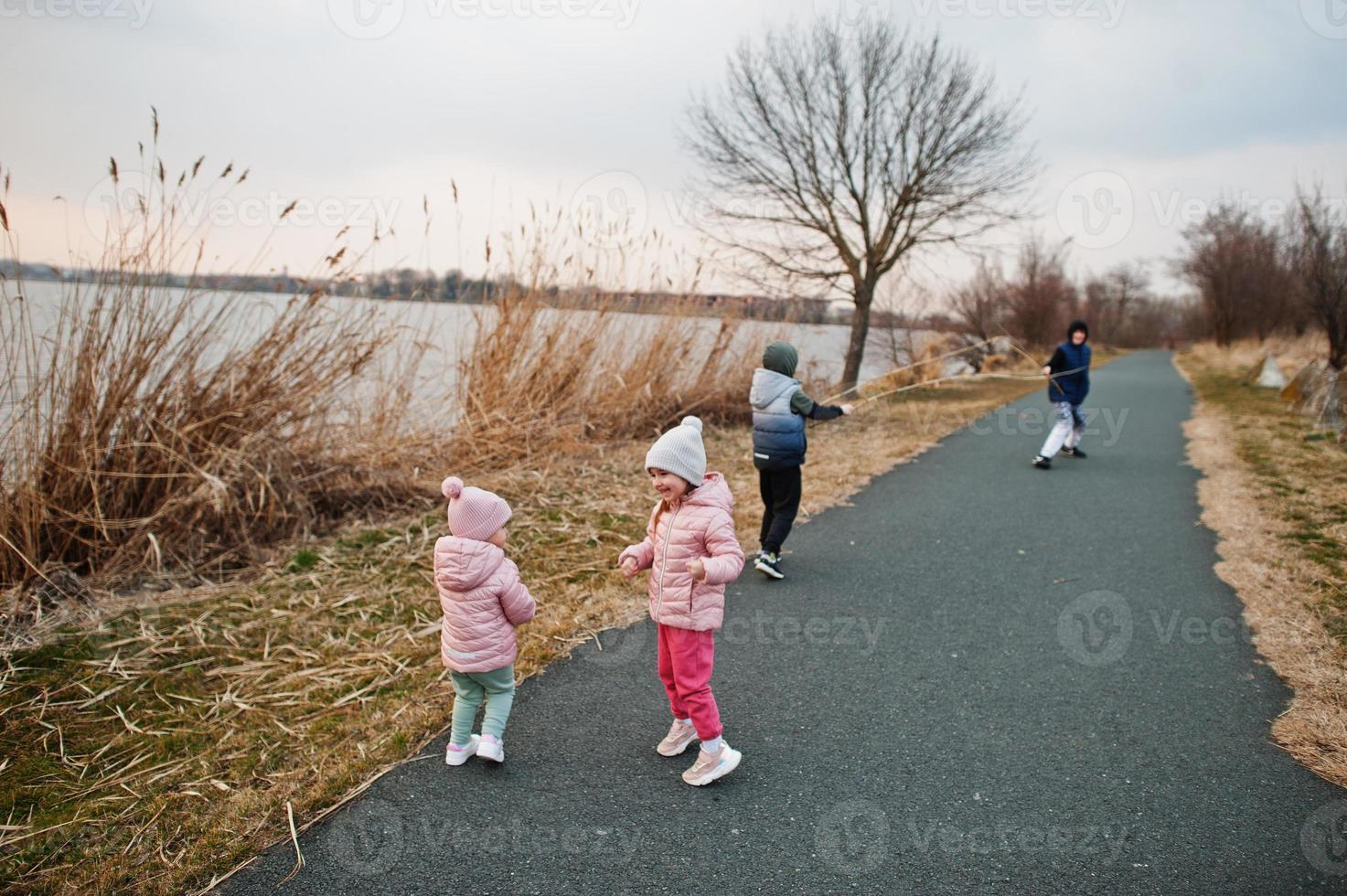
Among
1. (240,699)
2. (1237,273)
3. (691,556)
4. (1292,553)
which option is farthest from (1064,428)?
(1237,273)

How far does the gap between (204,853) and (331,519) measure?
3.67 meters

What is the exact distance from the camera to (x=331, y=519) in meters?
5.98

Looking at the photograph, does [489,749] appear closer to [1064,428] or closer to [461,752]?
[461,752]

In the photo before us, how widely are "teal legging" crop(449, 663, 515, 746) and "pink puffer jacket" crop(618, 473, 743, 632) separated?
628 mm

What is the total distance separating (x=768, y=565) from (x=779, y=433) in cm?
84

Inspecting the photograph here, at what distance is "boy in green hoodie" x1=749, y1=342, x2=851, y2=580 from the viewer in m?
4.96

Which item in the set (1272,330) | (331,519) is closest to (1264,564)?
(331,519)

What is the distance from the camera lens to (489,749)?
3.01 metres

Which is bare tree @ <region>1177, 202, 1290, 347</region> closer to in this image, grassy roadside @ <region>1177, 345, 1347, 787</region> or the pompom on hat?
grassy roadside @ <region>1177, 345, 1347, 787</region>

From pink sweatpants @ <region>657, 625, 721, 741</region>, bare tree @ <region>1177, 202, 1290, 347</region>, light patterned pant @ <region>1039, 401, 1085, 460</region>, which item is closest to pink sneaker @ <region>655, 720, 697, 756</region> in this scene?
pink sweatpants @ <region>657, 625, 721, 741</region>

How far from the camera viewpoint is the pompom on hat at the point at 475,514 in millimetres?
2826

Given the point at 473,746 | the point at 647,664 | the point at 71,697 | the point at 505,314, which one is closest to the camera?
the point at 473,746

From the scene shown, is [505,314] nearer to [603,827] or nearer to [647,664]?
[647,664]

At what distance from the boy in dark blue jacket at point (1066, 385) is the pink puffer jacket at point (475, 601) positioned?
24.9 feet
